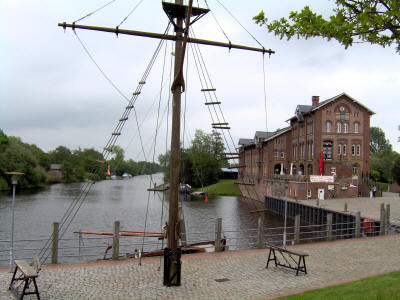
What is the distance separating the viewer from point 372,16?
24.4 ft

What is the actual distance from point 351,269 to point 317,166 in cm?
4318

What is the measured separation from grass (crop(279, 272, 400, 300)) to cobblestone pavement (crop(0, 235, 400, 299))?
90 cm

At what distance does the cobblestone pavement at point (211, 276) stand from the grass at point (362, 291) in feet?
2.96

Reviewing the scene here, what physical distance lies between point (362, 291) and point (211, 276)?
14.3 feet

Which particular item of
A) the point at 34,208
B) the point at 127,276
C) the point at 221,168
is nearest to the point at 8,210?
the point at 34,208

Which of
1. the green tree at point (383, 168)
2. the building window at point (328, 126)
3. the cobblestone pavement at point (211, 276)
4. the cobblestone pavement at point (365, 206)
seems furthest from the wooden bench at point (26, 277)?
the green tree at point (383, 168)

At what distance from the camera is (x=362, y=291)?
833 centimetres

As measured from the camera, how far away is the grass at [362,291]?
7.65 m

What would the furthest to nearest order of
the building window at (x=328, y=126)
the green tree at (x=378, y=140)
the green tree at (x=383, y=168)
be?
the green tree at (x=378, y=140), the green tree at (x=383, y=168), the building window at (x=328, y=126)

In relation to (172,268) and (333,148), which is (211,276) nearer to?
(172,268)

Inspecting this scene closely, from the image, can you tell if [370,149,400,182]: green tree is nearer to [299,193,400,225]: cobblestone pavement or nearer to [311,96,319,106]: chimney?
[311,96,319,106]: chimney

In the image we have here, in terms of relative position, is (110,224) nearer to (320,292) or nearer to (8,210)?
(8,210)

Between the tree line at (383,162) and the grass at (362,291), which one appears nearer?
the grass at (362,291)

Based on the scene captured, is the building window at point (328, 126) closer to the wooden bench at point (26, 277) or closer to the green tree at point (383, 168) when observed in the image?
the green tree at point (383, 168)
